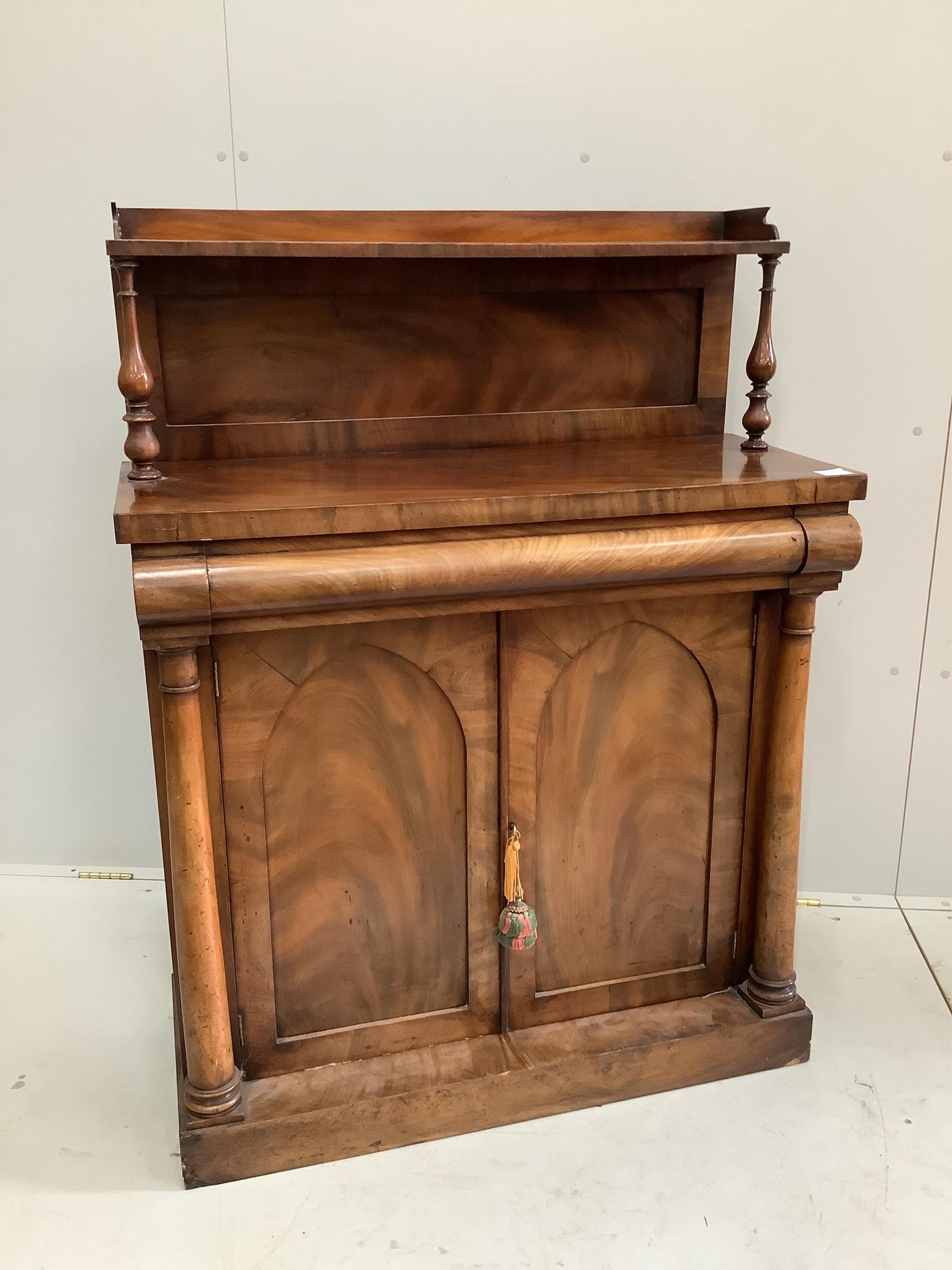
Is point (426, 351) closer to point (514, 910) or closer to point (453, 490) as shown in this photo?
point (453, 490)

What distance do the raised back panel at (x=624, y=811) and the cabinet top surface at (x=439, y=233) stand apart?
0.64 metres

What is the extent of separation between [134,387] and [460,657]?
646mm

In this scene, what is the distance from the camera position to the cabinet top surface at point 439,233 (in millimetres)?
1649

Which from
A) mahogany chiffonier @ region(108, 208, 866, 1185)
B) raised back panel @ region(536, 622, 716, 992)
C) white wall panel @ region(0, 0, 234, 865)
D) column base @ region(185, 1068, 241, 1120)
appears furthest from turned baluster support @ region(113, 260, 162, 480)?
column base @ region(185, 1068, 241, 1120)

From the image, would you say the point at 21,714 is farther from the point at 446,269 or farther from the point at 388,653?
the point at 446,269

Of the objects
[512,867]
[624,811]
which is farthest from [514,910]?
[624,811]

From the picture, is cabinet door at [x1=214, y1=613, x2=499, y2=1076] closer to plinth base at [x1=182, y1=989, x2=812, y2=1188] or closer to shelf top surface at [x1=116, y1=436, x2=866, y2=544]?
plinth base at [x1=182, y1=989, x2=812, y2=1188]

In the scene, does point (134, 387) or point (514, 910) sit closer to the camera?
point (134, 387)

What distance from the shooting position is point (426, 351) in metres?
2.05

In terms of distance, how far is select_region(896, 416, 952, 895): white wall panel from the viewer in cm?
244

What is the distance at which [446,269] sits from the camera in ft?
6.57

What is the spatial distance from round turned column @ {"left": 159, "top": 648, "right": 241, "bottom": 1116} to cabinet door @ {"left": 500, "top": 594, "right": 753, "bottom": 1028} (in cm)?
49

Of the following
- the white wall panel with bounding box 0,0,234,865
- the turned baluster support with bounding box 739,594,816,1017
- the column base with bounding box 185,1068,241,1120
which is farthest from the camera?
the white wall panel with bounding box 0,0,234,865

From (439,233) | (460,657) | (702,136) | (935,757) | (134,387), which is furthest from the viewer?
(935,757)
